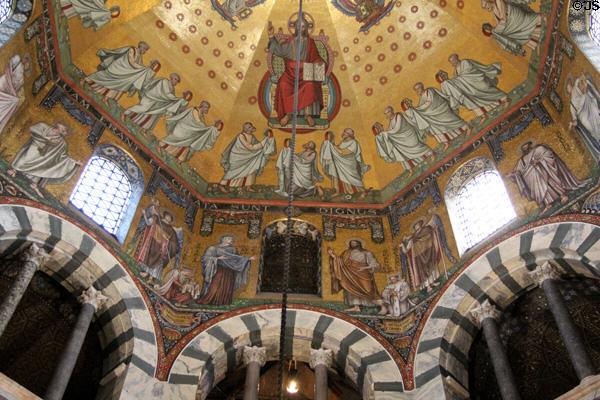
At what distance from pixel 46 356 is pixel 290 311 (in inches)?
178

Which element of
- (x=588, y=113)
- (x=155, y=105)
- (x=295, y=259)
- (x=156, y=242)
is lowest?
(x=156, y=242)

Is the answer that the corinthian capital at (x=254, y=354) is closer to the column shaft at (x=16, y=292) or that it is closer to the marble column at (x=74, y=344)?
the marble column at (x=74, y=344)

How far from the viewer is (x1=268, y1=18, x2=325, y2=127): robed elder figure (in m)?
15.9

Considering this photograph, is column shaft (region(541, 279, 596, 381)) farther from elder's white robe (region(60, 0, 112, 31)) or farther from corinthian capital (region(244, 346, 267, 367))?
elder's white robe (region(60, 0, 112, 31))

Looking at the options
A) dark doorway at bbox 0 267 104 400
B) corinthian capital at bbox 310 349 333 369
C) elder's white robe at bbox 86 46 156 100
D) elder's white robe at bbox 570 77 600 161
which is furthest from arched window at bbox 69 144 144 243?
elder's white robe at bbox 570 77 600 161

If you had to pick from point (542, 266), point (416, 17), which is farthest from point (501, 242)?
point (416, 17)

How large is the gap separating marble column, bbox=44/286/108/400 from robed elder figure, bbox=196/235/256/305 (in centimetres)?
214

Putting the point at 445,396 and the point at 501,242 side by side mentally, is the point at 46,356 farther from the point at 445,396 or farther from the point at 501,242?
the point at 501,242

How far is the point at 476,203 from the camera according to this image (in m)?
13.1

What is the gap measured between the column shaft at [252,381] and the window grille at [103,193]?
12.3 feet

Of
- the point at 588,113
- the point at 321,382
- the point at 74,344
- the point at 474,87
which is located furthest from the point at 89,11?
the point at 588,113

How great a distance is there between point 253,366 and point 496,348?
425cm

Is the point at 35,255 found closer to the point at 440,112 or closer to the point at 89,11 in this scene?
the point at 89,11

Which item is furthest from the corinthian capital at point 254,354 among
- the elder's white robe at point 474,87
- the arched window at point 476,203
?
the elder's white robe at point 474,87
